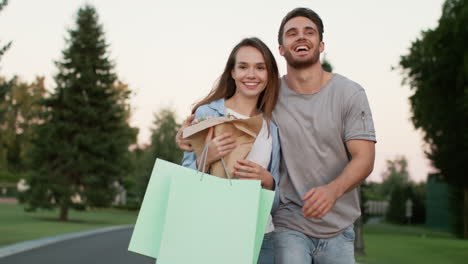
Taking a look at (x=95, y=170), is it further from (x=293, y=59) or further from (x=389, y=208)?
(x=389, y=208)

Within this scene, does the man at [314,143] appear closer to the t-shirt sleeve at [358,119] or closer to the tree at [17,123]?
the t-shirt sleeve at [358,119]

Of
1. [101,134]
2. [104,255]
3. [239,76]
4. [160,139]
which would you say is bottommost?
[104,255]

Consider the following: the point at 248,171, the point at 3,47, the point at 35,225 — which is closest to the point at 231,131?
the point at 248,171

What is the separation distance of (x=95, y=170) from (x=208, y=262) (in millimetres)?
35205

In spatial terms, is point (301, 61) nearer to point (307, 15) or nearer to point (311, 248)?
point (307, 15)

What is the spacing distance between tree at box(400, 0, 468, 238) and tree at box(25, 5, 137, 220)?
1776cm

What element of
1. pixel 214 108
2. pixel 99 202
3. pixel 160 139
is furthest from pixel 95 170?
pixel 214 108

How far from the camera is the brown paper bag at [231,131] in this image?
10.2 ft

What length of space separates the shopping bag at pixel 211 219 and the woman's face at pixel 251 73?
82cm

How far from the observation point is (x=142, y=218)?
299 centimetres

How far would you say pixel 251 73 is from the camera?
11.6 ft

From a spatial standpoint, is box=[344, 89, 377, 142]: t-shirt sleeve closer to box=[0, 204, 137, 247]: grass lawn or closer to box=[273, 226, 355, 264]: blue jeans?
box=[273, 226, 355, 264]: blue jeans

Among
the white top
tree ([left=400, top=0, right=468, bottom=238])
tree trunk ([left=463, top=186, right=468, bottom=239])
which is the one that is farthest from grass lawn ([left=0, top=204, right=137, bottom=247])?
tree trunk ([left=463, top=186, right=468, bottom=239])

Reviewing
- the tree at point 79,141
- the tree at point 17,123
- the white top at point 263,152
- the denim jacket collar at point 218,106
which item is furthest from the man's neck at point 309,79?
the tree at point 17,123
